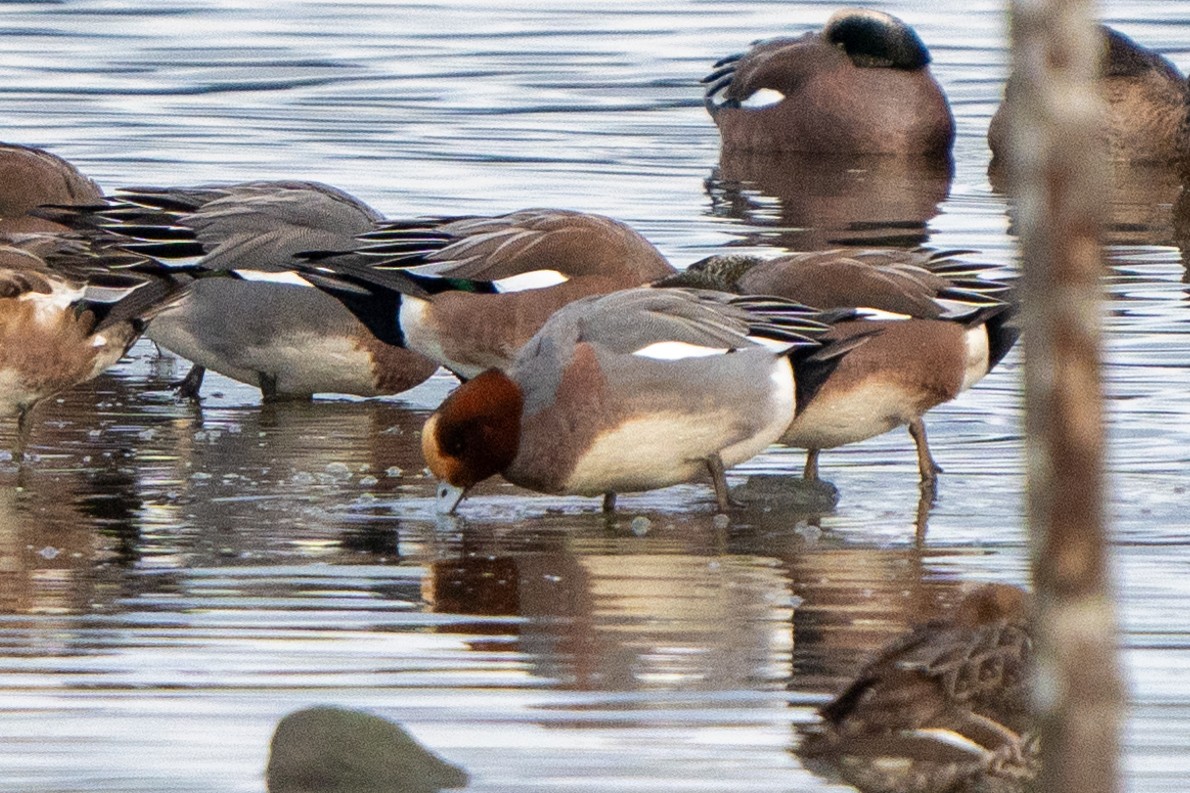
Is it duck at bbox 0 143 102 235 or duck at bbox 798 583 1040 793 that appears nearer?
duck at bbox 798 583 1040 793

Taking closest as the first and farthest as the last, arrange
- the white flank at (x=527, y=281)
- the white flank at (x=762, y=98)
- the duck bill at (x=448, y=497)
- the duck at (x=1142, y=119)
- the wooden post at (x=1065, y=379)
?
the wooden post at (x=1065, y=379) < the duck bill at (x=448, y=497) < the white flank at (x=527, y=281) < the duck at (x=1142, y=119) < the white flank at (x=762, y=98)

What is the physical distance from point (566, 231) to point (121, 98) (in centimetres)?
817

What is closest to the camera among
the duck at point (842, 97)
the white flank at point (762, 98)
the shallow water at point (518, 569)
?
the shallow water at point (518, 569)

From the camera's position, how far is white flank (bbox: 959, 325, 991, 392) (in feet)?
22.0

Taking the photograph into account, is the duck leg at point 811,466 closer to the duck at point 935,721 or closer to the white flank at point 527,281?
the white flank at point 527,281

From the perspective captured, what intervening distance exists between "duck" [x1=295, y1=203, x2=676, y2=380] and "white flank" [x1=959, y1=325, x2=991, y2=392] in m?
1.32

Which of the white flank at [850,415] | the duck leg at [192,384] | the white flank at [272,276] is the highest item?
the white flank at [272,276]

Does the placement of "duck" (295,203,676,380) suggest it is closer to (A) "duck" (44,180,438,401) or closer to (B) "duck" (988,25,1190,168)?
(A) "duck" (44,180,438,401)

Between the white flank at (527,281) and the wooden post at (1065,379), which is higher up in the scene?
the wooden post at (1065,379)

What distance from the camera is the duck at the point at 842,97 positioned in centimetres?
1400

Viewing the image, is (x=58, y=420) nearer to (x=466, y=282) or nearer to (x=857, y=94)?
(x=466, y=282)

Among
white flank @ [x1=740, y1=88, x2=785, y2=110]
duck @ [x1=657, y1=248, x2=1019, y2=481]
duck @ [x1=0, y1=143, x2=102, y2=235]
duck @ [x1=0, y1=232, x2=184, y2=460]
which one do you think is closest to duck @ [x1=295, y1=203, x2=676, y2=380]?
duck @ [x1=0, y1=232, x2=184, y2=460]

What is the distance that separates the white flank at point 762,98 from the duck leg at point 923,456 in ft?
25.4

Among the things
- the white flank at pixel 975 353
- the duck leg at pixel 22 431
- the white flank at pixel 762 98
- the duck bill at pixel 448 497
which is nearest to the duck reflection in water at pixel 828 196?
the white flank at pixel 762 98
